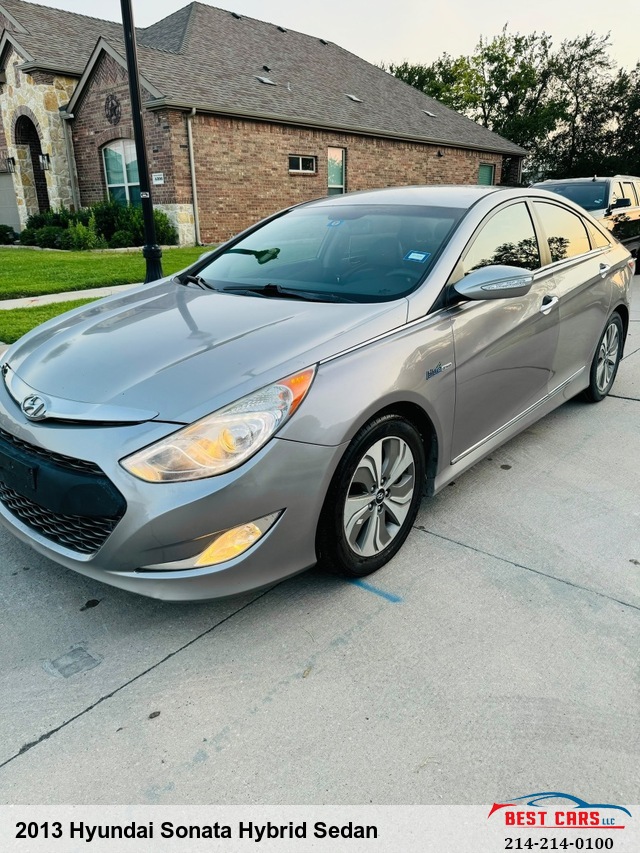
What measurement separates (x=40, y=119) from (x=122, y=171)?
3336 millimetres

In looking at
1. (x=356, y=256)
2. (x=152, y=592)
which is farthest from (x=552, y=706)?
(x=356, y=256)

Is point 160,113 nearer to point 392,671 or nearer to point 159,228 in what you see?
point 159,228

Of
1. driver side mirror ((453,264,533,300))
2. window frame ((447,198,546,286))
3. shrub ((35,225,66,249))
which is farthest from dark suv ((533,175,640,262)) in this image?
shrub ((35,225,66,249))

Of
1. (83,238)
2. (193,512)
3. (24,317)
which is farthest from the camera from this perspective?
(83,238)

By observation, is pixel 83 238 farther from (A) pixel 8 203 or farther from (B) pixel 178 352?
(B) pixel 178 352

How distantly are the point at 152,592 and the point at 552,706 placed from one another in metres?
1.40

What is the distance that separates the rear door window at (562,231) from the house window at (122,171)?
49.5 ft

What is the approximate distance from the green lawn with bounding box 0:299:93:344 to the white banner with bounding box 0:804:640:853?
5.45m

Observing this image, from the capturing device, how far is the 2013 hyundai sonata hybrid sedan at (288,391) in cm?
220

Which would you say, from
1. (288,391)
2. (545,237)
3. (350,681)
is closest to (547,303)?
(545,237)

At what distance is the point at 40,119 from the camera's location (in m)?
18.4

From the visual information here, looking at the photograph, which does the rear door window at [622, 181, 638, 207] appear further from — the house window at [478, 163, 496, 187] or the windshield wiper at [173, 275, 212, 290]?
the house window at [478, 163, 496, 187]

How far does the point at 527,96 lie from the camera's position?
44.3m

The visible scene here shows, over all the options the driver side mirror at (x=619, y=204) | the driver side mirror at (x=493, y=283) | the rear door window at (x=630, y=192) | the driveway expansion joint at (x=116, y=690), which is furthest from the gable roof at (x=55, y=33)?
the driveway expansion joint at (x=116, y=690)
